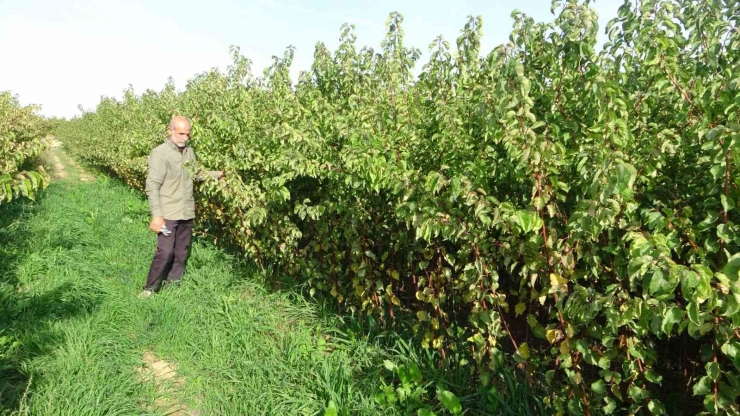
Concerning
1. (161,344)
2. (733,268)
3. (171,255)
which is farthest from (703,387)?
(171,255)

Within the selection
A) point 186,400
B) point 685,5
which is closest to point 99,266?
point 186,400

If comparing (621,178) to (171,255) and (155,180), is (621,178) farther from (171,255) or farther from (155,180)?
(171,255)

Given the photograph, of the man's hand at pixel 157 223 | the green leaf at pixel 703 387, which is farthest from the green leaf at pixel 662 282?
the man's hand at pixel 157 223

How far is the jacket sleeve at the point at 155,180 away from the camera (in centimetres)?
Answer: 468

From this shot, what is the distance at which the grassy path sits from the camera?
3.02m

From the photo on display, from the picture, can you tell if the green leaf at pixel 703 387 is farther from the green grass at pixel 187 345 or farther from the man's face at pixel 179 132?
the man's face at pixel 179 132

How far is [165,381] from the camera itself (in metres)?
3.36

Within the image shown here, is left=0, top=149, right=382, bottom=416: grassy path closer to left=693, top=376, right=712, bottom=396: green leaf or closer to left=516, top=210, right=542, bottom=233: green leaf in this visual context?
left=516, top=210, right=542, bottom=233: green leaf

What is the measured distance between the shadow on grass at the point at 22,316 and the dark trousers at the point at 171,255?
1.86 ft

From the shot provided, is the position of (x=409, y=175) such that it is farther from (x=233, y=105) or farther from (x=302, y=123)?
(x=233, y=105)

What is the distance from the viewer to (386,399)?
2.88 metres

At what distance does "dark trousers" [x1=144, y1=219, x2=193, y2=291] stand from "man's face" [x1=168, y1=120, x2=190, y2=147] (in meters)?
0.84

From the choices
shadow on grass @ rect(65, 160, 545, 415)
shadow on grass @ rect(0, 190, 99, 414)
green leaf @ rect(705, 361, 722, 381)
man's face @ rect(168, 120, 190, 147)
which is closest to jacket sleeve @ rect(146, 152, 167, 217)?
man's face @ rect(168, 120, 190, 147)

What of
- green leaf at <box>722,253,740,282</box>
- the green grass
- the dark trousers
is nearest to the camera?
green leaf at <box>722,253,740,282</box>
